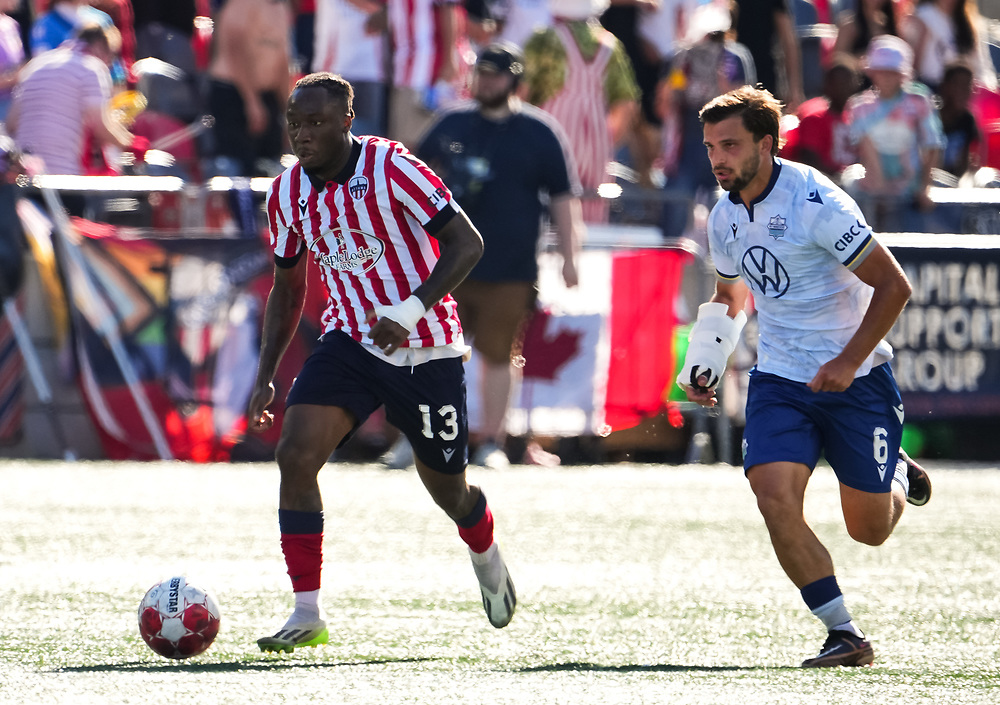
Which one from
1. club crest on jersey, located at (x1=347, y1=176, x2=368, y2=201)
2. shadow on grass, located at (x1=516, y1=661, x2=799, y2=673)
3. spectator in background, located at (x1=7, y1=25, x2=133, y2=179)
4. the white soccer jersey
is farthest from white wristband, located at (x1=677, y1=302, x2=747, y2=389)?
spectator in background, located at (x1=7, y1=25, x2=133, y2=179)

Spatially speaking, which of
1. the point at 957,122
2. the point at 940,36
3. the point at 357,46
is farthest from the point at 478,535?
the point at 940,36

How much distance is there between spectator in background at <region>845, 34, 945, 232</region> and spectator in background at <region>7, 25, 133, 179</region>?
17.7ft

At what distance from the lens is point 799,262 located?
561cm

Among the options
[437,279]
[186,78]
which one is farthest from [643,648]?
[186,78]

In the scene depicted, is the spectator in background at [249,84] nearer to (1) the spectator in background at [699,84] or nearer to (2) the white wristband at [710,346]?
(1) the spectator in background at [699,84]

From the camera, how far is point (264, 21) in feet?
39.2

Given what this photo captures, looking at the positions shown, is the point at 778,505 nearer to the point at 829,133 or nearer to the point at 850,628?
the point at 850,628

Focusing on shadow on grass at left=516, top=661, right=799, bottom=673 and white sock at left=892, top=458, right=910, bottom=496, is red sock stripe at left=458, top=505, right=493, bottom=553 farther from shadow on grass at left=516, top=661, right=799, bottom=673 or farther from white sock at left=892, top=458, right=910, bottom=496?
white sock at left=892, top=458, right=910, bottom=496

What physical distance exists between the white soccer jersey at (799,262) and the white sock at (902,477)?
1.61 feet

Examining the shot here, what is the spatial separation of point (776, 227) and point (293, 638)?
6.63 ft

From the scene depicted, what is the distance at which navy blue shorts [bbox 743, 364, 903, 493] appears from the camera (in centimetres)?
564

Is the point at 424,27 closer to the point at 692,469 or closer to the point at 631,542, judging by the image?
the point at 692,469

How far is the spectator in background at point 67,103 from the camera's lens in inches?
462

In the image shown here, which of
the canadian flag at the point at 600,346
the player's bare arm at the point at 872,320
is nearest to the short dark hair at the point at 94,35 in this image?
the canadian flag at the point at 600,346
